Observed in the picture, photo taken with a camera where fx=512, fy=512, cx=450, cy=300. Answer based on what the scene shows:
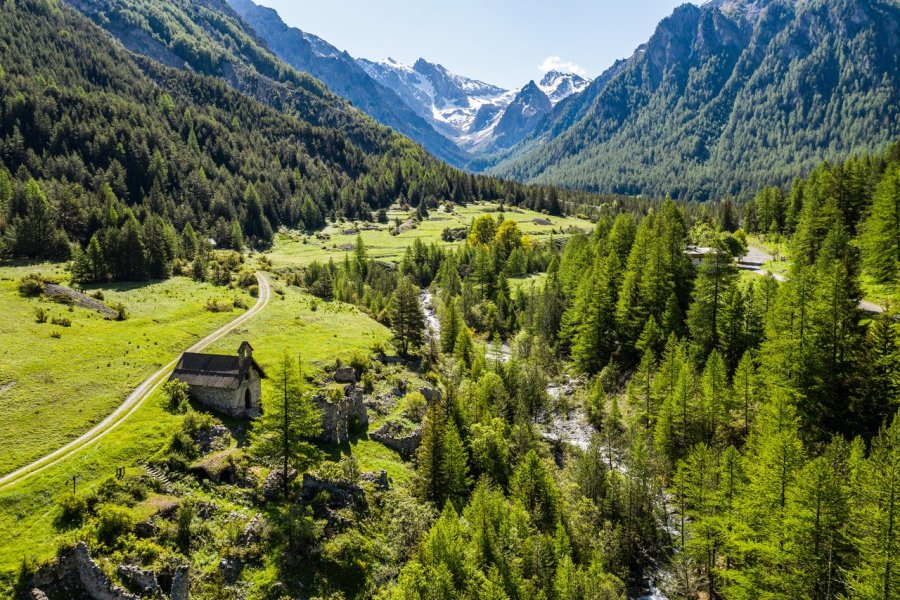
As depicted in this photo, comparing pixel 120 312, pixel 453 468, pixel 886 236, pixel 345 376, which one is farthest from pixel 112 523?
pixel 886 236

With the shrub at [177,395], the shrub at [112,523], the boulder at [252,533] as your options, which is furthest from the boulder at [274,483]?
the shrub at [177,395]

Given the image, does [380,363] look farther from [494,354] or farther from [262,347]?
[494,354]

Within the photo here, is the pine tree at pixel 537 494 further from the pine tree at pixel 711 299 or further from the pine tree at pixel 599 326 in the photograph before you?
the pine tree at pixel 599 326

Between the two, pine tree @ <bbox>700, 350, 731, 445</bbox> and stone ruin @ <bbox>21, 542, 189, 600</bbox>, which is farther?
pine tree @ <bbox>700, 350, 731, 445</bbox>

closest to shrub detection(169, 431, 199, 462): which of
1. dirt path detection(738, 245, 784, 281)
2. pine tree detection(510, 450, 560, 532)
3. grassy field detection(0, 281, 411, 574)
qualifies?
grassy field detection(0, 281, 411, 574)

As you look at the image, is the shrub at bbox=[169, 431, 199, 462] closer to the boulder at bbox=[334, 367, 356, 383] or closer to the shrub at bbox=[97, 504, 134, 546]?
the shrub at bbox=[97, 504, 134, 546]
